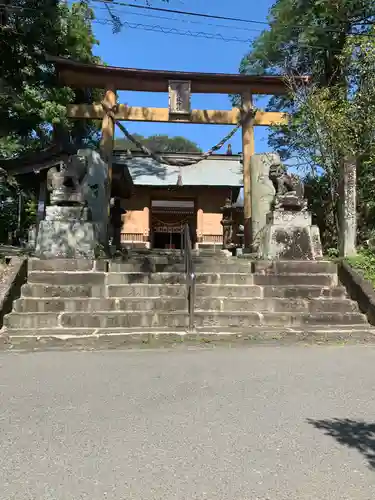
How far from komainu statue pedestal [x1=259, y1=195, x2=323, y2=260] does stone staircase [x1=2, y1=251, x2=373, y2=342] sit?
40 cm

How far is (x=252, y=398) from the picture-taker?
3.74 m

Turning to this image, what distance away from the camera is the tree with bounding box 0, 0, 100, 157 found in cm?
1003

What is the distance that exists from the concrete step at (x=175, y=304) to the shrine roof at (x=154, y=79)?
628cm

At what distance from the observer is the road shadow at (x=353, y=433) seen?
109 inches

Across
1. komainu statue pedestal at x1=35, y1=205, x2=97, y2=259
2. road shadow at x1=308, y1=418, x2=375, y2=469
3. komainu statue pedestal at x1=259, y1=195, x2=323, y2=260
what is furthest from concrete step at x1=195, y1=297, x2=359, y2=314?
road shadow at x1=308, y1=418, x2=375, y2=469

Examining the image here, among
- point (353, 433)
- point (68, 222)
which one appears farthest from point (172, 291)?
point (353, 433)

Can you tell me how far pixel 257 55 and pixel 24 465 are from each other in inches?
513

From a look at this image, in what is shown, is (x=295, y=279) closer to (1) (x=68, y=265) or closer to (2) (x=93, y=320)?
(2) (x=93, y=320)

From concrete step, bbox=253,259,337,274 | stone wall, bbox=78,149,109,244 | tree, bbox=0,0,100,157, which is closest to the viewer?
concrete step, bbox=253,259,337,274

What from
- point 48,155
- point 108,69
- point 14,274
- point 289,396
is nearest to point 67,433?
Answer: point 289,396

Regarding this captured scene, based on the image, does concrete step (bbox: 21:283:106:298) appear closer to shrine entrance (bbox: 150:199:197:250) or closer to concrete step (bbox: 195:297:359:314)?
concrete step (bbox: 195:297:359:314)

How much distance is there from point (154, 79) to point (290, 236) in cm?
555

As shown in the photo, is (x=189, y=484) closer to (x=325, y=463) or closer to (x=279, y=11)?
(x=325, y=463)

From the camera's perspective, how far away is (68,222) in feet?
27.6
